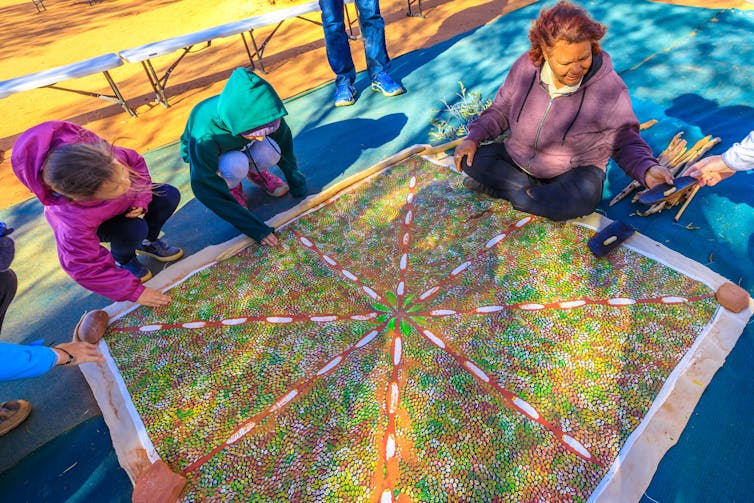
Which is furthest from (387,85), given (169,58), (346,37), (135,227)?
(169,58)

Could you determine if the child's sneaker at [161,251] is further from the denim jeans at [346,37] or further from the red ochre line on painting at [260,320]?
the denim jeans at [346,37]

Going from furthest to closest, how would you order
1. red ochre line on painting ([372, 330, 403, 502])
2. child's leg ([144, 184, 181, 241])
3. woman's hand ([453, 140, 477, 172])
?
child's leg ([144, 184, 181, 241])
woman's hand ([453, 140, 477, 172])
red ochre line on painting ([372, 330, 403, 502])

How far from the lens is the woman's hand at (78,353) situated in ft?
5.03

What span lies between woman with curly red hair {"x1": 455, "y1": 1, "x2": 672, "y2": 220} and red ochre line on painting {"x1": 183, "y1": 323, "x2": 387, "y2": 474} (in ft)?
3.44

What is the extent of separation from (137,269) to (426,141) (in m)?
2.09

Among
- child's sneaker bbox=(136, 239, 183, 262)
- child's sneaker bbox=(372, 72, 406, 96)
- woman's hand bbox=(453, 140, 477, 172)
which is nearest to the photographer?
woman's hand bbox=(453, 140, 477, 172)

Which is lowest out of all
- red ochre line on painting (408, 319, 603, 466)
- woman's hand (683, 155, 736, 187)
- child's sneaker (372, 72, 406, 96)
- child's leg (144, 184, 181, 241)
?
red ochre line on painting (408, 319, 603, 466)

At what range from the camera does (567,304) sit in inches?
67.8

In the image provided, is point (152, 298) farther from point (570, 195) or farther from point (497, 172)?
point (570, 195)

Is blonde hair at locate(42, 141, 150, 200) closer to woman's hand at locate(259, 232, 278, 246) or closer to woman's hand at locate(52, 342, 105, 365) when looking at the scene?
woman's hand at locate(52, 342, 105, 365)

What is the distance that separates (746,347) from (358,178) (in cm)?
204

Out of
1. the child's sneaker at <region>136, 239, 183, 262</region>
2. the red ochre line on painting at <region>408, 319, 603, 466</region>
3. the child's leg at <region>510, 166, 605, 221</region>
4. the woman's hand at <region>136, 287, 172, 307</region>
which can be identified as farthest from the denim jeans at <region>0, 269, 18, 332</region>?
the child's leg at <region>510, 166, 605, 221</region>

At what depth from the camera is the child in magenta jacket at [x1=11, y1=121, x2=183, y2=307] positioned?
1497mm

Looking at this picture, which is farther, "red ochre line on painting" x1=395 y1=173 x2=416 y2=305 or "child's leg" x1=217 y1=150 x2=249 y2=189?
"child's leg" x1=217 y1=150 x2=249 y2=189
